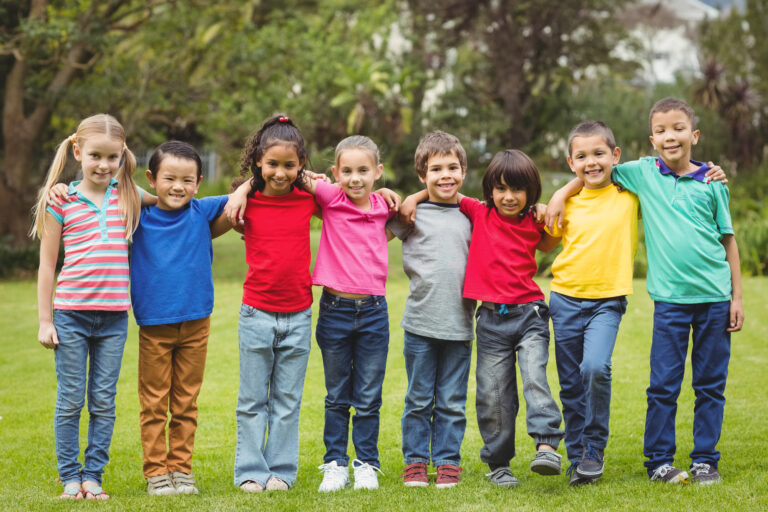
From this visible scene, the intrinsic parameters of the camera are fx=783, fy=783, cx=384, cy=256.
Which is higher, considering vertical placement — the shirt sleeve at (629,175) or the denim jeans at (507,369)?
the shirt sleeve at (629,175)

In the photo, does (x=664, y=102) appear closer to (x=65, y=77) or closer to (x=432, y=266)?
(x=432, y=266)

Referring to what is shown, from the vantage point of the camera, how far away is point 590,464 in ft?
12.3

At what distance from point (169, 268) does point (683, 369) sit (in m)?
2.54

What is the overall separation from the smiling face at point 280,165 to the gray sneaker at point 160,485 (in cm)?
151

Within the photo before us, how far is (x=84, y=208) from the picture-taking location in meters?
3.73

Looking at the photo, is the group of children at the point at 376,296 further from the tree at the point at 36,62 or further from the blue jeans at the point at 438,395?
the tree at the point at 36,62

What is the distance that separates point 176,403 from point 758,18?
87.3 ft

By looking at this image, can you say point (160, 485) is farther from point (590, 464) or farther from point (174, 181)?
point (590, 464)

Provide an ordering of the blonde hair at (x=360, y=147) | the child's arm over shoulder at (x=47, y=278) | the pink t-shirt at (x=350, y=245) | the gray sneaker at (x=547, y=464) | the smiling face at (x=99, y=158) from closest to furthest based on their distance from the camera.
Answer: the gray sneaker at (x=547, y=464) < the child's arm over shoulder at (x=47, y=278) < the smiling face at (x=99, y=158) < the pink t-shirt at (x=350, y=245) < the blonde hair at (x=360, y=147)

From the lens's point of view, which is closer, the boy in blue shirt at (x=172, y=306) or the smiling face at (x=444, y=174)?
the boy in blue shirt at (x=172, y=306)

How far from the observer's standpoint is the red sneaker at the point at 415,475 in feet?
12.6

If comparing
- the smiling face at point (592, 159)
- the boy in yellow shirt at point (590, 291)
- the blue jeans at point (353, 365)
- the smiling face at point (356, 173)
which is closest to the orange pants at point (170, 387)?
the blue jeans at point (353, 365)

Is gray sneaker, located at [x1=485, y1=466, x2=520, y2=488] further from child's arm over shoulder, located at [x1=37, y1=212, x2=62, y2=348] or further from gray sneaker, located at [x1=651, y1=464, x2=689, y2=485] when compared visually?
child's arm over shoulder, located at [x1=37, y1=212, x2=62, y2=348]

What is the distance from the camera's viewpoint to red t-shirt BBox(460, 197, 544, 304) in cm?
379
